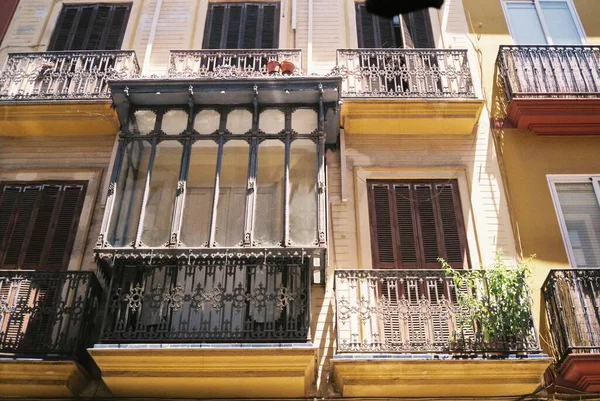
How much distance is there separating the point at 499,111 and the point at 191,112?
5105 mm

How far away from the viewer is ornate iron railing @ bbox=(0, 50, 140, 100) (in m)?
11.4

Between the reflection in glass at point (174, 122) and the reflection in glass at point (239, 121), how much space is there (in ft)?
2.16

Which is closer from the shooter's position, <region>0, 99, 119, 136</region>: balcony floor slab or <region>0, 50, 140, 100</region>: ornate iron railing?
<region>0, 99, 119, 136</region>: balcony floor slab

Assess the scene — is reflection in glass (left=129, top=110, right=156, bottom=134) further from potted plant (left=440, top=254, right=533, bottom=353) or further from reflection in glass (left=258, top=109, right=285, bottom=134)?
potted plant (left=440, top=254, right=533, bottom=353)

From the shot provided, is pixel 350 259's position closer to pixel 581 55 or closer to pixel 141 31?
pixel 581 55

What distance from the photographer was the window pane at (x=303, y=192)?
29.5ft

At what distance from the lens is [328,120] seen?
34.3ft

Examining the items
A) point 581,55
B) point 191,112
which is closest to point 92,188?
point 191,112

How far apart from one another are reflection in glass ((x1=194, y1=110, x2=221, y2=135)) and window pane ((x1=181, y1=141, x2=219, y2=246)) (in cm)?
21

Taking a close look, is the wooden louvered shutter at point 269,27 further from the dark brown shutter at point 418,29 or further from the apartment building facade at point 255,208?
the dark brown shutter at point 418,29

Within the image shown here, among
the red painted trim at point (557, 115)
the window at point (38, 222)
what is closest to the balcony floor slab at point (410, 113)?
the red painted trim at point (557, 115)

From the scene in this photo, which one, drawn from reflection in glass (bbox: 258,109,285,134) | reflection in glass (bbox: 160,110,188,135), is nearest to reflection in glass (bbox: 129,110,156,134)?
reflection in glass (bbox: 160,110,188,135)

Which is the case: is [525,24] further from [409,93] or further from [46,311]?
[46,311]

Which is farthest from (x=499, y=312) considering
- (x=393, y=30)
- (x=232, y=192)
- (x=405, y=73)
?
(x=393, y=30)
